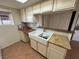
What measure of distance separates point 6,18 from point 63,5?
8.84 feet

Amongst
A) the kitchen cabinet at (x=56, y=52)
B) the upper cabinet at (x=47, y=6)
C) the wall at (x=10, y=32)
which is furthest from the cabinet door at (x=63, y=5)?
the wall at (x=10, y=32)

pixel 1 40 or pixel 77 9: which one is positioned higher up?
pixel 77 9

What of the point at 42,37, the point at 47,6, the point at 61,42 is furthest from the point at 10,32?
the point at 61,42

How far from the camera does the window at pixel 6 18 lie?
251 cm

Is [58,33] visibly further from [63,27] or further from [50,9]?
[50,9]

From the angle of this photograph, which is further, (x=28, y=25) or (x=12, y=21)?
(x=28, y=25)

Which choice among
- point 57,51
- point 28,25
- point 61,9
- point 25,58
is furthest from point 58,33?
point 28,25

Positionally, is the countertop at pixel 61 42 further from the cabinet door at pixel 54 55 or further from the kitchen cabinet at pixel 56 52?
the cabinet door at pixel 54 55

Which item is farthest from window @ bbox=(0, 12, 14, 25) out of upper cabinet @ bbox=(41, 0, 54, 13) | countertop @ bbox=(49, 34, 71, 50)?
countertop @ bbox=(49, 34, 71, 50)

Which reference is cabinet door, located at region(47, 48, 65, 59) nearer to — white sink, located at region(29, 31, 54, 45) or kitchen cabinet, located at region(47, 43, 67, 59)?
kitchen cabinet, located at region(47, 43, 67, 59)

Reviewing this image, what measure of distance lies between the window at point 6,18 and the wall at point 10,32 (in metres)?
0.17

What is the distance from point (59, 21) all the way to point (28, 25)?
1.98 metres

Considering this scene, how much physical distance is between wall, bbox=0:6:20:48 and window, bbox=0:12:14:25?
17cm

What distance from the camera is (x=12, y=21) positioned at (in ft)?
9.46
